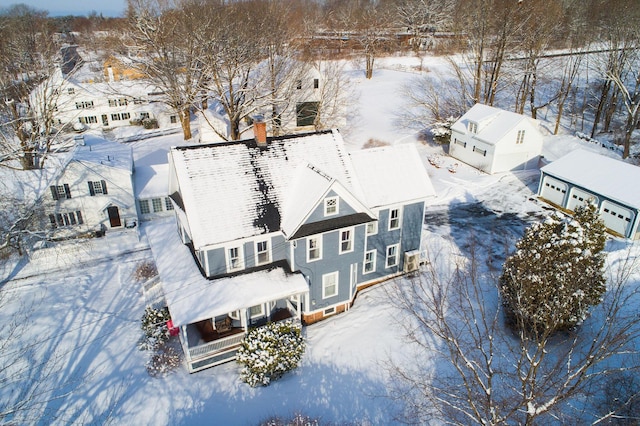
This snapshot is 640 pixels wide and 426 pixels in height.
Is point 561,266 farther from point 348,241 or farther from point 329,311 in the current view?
point 329,311

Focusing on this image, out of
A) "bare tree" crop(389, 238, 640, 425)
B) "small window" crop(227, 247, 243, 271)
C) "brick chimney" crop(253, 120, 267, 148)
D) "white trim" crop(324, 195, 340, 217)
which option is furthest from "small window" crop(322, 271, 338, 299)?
"brick chimney" crop(253, 120, 267, 148)

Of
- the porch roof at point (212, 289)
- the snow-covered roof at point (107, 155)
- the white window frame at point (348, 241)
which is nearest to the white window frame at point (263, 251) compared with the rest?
the porch roof at point (212, 289)

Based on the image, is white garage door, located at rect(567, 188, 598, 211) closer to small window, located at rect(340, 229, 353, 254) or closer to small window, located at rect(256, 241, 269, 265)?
small window, located at rect(340, 229, 353, 254)

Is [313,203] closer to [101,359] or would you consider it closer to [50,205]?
[101,359]

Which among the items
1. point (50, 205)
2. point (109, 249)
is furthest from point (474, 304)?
point (50, 205)

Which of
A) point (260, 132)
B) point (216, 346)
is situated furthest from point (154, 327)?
point (260, 132)
